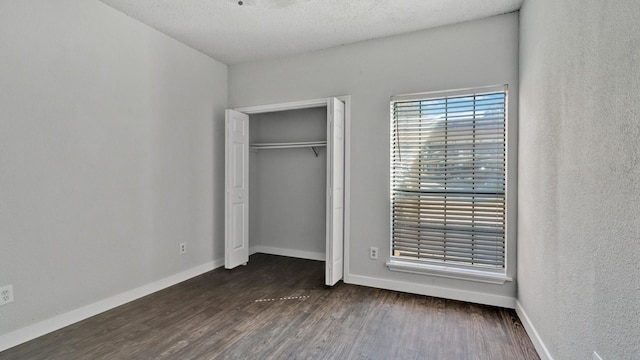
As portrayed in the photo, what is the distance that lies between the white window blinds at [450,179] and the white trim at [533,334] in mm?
407

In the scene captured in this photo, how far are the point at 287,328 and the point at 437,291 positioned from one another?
5.06 ft

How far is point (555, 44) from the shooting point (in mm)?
1824

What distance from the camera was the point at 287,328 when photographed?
2.36 metres

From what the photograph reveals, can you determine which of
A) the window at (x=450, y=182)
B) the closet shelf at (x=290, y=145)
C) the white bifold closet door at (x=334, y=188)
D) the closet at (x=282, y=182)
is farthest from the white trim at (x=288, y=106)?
Result: the window at (x=450, y=182)

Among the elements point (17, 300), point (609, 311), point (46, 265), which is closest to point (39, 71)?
point (46, 265)

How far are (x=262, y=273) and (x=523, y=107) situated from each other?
10.3ft

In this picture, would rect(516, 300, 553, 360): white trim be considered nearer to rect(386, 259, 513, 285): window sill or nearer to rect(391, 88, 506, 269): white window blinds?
rect(386, 259, 513, 285): window sill

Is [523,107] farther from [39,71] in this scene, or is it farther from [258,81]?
[39,71]

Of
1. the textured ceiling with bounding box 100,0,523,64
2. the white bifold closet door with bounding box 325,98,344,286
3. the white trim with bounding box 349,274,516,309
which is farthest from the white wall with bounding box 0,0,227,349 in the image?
the white trim with bounding box 349,274,516,309

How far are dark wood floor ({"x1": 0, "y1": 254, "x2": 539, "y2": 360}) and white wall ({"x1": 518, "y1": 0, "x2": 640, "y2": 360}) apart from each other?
486 mm

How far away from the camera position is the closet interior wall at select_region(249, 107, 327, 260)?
4219mm

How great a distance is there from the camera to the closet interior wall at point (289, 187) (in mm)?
4219

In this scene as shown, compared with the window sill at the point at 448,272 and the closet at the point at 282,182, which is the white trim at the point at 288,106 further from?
the window sill at the point at 448,272

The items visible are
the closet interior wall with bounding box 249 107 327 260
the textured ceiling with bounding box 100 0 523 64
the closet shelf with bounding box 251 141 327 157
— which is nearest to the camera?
the textured ceiling with bounding box 100 0 523 64
